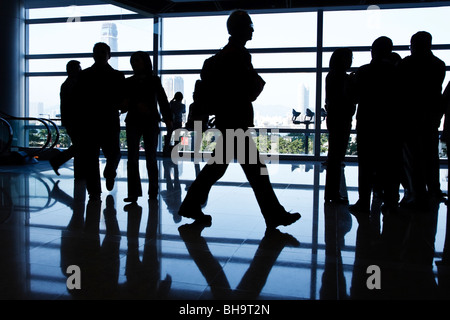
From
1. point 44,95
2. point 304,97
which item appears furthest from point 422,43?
point 44,95

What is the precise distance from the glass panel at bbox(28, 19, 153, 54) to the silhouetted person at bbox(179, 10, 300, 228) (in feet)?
27.6

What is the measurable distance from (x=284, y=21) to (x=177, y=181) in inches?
245

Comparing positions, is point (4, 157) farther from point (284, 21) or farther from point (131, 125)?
point (284, 21)

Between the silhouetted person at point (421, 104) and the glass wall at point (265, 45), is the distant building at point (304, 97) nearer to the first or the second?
the glass wall at point (265, 45)

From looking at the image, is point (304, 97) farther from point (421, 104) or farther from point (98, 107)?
point (98, 107)

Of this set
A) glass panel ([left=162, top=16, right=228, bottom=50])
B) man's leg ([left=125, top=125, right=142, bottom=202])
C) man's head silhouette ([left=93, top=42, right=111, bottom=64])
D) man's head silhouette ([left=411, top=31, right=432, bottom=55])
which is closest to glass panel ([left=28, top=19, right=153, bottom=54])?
glass panel ([left=162, top=16, right=228, bottom=50])

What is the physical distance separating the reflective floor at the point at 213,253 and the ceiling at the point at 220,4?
22.3ft

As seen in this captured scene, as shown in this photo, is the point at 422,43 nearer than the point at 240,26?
No

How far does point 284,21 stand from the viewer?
10.3 m

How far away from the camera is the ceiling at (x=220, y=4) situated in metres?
9.59

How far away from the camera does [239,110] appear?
2916 mm

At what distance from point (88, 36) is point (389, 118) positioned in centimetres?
938

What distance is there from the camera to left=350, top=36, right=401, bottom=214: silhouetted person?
343 cm

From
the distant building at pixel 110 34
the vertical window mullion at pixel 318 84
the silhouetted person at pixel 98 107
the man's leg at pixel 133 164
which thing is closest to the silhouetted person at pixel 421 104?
the man's leg at pixel 133 164
